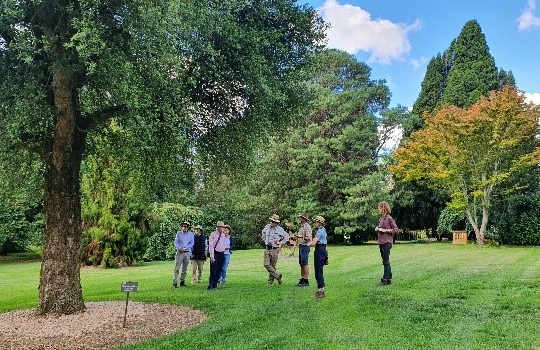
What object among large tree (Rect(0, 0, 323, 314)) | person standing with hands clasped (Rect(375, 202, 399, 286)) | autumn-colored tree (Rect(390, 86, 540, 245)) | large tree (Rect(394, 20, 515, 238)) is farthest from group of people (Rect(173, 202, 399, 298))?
large tree (Rect(394, 20, 515, 238))

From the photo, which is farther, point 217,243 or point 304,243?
point 217,243

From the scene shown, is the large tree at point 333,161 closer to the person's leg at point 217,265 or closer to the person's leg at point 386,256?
the person's leg at point 217,265

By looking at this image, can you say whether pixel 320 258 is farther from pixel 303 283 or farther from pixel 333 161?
pixel 333 161

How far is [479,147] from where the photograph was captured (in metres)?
28.8

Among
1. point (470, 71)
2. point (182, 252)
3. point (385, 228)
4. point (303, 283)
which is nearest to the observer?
point (385, 228)

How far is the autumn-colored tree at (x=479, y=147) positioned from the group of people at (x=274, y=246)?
17.9m

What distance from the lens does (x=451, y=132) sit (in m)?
28.9

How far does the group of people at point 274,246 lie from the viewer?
11.6 meters

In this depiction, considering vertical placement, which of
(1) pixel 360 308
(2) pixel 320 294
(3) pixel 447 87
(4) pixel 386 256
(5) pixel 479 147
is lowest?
(1) pixel 360 308

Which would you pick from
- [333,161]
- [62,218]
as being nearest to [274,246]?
[62,218]

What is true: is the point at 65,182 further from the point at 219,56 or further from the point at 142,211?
the point at 142,211

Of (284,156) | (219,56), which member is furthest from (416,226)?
(219,56)

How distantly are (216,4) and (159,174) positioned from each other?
4785 millimetres

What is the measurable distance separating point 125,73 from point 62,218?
328 cm
